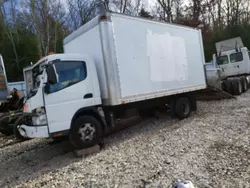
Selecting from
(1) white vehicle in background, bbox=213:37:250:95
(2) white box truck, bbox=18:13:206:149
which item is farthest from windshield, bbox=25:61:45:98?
(1) white vehicle in background, bbox=213:37:250:95

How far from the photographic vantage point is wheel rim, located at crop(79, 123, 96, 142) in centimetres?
498

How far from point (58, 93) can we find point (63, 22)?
23.2 meters

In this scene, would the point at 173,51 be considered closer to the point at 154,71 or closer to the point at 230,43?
the point at 154,71

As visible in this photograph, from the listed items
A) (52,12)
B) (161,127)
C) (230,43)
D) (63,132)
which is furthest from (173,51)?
(52,12)

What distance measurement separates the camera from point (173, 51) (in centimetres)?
679

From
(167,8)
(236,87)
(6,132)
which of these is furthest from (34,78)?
(167,8)

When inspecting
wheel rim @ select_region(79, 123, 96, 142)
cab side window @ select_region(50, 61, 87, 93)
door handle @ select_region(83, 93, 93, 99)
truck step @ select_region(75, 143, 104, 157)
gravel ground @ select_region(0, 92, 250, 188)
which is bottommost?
gravel ground @ select_region(0, 92, 250, 188)

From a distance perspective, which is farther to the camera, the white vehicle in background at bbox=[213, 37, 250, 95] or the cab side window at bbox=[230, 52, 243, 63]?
the cab side window at bbox=[230, 52, 243, 63]

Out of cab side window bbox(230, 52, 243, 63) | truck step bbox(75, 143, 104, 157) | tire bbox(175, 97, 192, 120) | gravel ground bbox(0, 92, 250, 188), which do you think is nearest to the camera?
gravel ground bbox(0, 92, 250, 188)

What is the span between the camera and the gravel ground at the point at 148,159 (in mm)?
3523

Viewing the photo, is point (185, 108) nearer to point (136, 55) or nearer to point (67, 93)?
point (136, 55)

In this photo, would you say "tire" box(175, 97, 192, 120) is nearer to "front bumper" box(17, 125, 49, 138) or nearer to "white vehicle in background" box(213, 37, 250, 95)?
"front bumper" box(17, 125, 49, 138)

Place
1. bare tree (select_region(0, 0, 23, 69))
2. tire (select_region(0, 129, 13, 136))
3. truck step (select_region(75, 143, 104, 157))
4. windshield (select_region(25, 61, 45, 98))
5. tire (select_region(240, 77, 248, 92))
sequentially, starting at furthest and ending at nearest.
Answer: bare tree (select_region(0, 0, 23, 69)) < tire (select_region(240, 77, 248, 92)) < tire (select_region(0, 129, 13, 136)) < truck step (select_region(75, 143, 104, 157)) < windshield (select_region(25, 61, 45, 98))

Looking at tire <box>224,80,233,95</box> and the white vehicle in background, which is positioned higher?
the white vehicle in background
